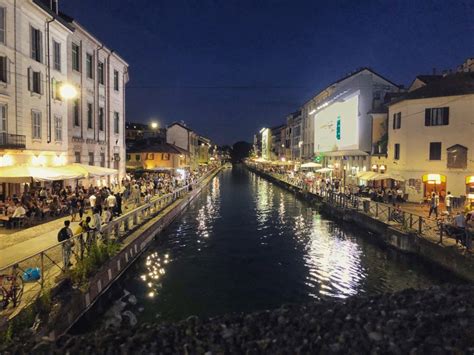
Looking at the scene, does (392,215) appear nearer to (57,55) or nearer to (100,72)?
(57,55)

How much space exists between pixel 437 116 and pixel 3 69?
3005cm

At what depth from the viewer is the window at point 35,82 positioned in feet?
78.9

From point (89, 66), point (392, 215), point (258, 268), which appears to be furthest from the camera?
point (89, 66)

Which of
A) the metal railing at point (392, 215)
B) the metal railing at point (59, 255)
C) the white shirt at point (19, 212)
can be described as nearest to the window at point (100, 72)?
the metal railing at point (59, 255)

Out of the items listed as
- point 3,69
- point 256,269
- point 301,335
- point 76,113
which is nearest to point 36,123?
point 3,69

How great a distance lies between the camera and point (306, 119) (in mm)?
87062

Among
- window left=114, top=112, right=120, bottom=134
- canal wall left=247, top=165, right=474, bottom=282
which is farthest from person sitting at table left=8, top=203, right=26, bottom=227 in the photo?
window left=114, top=112, right=120, bottom=134

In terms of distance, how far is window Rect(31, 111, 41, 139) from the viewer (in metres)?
24.5

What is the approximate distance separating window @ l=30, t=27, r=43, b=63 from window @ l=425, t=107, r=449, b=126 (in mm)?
28368

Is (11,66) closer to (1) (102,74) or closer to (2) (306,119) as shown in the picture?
(1) (102,74)

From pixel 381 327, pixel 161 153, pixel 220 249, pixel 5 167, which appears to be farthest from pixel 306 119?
pixel 381 327

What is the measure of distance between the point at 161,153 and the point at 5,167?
143 feet

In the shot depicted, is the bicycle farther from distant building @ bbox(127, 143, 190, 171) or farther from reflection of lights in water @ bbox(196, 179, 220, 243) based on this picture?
distant building @ bbox(127, 143, 190, 171)

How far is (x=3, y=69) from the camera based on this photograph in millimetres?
21719
